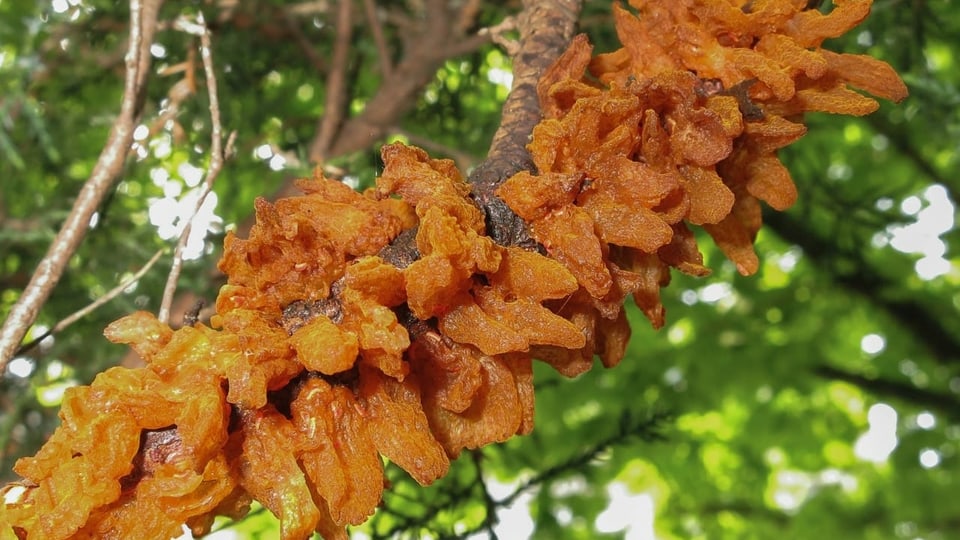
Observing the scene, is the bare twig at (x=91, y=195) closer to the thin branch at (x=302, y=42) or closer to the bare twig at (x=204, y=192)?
the bare twig at (x=204, y=192)

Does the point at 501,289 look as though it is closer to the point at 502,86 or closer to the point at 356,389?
the point at 356,389

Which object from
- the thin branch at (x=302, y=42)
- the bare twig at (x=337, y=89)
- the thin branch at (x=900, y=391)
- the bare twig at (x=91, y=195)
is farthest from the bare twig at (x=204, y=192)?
the thin branch at (x=900, y=391)

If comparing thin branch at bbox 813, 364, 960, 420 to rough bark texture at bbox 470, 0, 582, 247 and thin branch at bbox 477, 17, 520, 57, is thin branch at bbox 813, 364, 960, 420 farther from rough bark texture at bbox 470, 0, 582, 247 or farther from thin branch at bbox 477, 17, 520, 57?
rough bark texture at bbox 470, 0, 582, 247

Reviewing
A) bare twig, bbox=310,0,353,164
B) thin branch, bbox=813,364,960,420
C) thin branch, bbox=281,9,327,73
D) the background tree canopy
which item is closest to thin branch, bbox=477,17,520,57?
the background tree canopy

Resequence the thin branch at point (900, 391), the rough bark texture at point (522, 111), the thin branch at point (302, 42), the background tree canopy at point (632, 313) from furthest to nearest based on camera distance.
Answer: the thin branch at point (900, 391)
the thin branch at point (302, 42)
the background tree canopy at point (632, 313)
the rough bark texture at point (522, 111)

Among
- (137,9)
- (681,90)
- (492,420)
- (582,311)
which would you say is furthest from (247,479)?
A: (137,9)

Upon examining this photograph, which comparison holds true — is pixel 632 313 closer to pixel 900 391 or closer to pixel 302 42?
pixel 900 391
